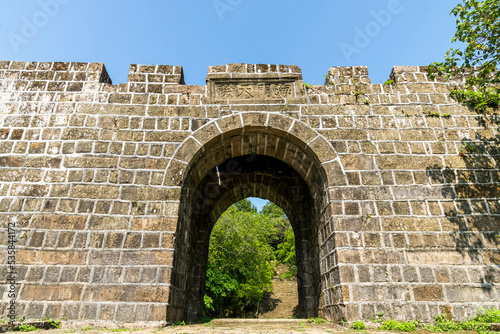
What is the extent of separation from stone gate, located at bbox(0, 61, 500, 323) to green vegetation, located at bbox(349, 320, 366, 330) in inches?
5.8

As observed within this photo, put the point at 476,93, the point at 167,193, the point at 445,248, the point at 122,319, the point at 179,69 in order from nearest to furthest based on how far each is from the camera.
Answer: the point at 122,319 < the point at 445,248 < the point at 167,193 < the point at 476,93 < the point at 179,69

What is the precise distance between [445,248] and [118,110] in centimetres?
625

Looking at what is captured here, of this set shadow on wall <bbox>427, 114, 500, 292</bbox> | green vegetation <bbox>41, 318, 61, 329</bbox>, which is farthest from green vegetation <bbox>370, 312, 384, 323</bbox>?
green vegetation <bbox>41, 318, 61, 329</bbox>

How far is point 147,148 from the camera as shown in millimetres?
5496

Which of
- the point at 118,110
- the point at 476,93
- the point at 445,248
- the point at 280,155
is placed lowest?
the point at 445,248

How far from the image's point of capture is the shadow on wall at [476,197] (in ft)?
15.7

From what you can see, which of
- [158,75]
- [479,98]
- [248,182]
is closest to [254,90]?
[158,75]

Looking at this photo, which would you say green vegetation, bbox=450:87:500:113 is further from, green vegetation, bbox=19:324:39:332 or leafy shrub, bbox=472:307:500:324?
green vegetation, bbox=19:324:39:332

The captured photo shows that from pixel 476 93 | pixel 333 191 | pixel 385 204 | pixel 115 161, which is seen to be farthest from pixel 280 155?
pixel 476 93

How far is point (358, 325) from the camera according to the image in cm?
431

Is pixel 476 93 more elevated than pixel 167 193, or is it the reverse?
pixel 476 93

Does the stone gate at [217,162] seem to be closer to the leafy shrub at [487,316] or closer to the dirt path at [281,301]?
the leafy shrub at [487,316]

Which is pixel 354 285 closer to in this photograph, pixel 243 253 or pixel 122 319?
pixel 122 319

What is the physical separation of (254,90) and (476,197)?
4.48 m
